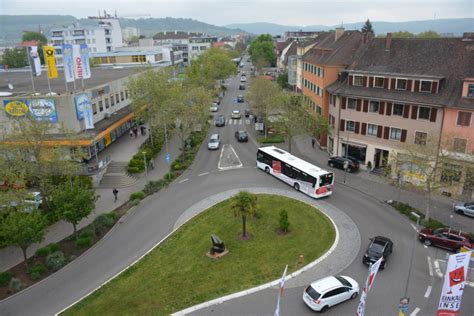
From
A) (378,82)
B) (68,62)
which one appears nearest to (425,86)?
(378,82)

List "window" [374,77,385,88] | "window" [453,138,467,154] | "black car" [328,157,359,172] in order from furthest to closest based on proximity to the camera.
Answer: "black car" [328,157,359,172], "window" [374,77,385,88], "window" [453,138,467,154]

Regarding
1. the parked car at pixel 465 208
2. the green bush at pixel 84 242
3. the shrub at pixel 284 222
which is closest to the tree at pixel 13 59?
the green bush at pixel 84 242

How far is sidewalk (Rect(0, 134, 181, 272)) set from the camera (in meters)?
29.3

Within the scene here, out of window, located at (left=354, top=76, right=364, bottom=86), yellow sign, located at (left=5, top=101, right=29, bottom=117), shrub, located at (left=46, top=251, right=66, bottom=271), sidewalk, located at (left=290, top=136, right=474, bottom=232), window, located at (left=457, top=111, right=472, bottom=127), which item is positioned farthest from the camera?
window, located at (left=354, top=76, right=364, bottom=86)

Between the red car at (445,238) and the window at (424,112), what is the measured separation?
1375 centimetres

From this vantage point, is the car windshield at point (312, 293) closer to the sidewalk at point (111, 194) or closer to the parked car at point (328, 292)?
the parked car at point (328, 292)

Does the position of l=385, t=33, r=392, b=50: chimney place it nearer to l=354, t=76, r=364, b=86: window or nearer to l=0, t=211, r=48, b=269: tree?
l=354, t=76, r=364, b=86: window

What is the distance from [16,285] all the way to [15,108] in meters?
24.6

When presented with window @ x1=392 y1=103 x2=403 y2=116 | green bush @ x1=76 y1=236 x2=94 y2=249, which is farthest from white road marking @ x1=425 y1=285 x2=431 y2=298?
green bush @ x1=76 y1=236 x2=94 y2=249

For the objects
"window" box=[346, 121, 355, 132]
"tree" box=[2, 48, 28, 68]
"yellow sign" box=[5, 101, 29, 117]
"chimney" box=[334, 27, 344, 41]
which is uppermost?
"chimney" box=[334, 27, 344, 41]

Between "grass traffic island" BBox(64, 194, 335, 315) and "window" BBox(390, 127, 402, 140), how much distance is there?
1461cm

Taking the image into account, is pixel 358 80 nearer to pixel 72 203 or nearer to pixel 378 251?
pixel 378 251

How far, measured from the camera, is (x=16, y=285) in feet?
81.7

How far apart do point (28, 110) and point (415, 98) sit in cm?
4291
